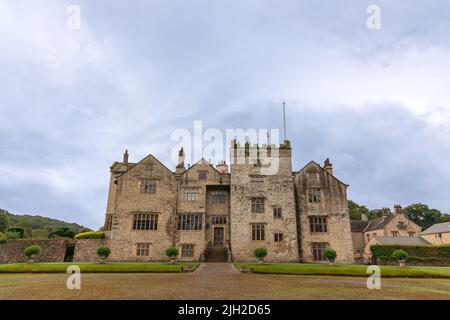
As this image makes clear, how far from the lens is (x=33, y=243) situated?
34031mm

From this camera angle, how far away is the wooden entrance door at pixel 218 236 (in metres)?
35.3

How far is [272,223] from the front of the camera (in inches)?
1367

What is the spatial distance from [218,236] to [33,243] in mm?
22045

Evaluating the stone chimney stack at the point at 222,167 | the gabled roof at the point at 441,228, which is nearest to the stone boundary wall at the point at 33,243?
the stone chimney stack at the point at 222,167

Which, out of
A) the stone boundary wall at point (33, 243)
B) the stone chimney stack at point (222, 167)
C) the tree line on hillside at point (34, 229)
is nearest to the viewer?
the stone boundary wall at point (33, 243)

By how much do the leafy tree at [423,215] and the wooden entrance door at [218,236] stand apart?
251 feet

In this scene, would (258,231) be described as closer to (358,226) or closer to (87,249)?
(87,249)

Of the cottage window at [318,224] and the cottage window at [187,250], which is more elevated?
the cottage window at [318,224]

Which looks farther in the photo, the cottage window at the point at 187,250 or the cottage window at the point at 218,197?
the cottage window at the point at 218,197

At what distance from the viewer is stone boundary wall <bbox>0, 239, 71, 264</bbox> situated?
33.5 meters

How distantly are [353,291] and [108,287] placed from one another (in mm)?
10318

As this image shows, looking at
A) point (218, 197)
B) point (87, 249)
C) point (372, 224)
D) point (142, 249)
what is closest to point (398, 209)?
point (372, 224)

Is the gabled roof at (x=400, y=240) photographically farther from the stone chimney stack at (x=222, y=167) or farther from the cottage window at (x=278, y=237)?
the stone chimney stack at (x=222, y=167)
